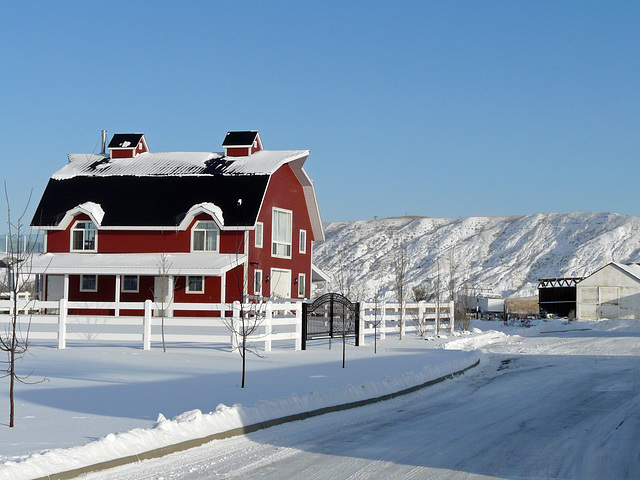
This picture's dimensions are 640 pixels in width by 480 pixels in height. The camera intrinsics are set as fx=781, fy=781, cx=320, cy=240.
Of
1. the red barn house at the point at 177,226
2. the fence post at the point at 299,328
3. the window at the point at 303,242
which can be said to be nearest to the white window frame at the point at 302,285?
the red barn house at the point at 177,226

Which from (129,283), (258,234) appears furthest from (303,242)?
(129,283)

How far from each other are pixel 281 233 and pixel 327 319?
19437mm

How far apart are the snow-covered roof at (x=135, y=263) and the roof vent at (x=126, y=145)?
7.13 meters

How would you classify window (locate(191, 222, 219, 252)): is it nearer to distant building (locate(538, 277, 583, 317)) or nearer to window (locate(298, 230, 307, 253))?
window (locate(298, 230, 307, 253))

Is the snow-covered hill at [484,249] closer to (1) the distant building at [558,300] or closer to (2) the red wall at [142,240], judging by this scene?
(1) the distant building at [558,300]

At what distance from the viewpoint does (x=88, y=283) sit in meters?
40.4

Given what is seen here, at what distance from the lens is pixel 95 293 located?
40.2 m

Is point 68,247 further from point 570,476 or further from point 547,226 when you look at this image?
point 547,226

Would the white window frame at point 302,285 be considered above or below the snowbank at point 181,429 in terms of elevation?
above

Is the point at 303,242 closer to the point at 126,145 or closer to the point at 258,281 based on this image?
the point at 258,281

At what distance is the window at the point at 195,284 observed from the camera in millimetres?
38500

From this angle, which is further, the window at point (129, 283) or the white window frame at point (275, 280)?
the white window frame at point (275, 280)

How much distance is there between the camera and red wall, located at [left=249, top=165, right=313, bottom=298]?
3966cm

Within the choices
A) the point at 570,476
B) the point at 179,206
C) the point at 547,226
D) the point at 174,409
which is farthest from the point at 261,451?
the point at 547,226
